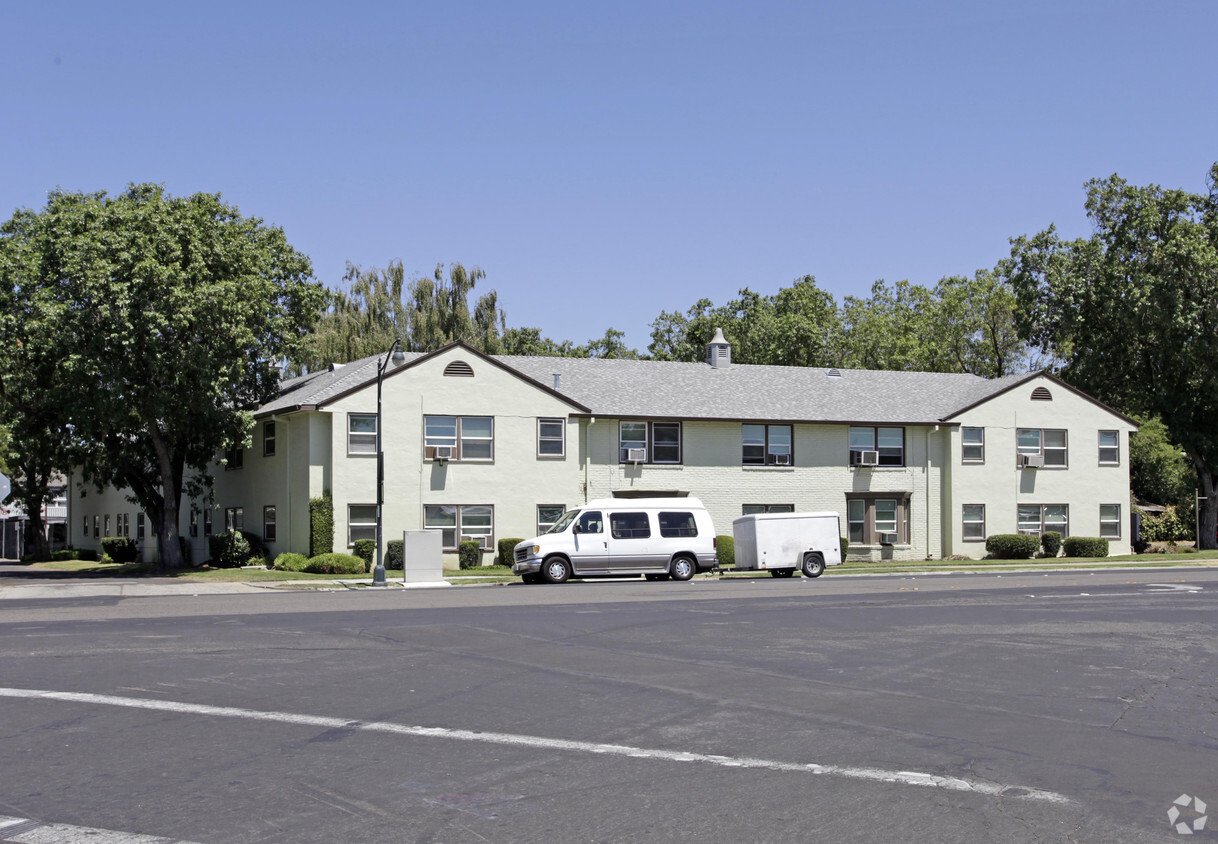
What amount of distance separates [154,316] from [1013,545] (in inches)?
1286

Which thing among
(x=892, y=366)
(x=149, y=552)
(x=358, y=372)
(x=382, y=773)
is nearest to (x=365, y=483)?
(x=358, y=372)

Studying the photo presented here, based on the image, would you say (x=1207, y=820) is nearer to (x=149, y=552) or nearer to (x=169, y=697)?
(x=169, y=697)

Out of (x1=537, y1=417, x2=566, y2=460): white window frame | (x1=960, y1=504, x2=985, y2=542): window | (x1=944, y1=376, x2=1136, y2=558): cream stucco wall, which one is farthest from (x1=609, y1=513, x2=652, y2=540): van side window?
(x1=960, y1=504, x2=985, y2=542): window

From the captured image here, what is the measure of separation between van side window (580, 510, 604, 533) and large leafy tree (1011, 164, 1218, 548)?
106ft

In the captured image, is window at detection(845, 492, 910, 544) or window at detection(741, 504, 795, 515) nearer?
window at detection(741, 504, 795, 515)

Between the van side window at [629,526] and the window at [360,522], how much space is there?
37.5 feet

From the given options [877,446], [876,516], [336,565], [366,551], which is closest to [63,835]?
[336,565]

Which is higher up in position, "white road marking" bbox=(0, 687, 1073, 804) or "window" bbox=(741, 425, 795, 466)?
"window" bbox=(741, 425, 795, 466)

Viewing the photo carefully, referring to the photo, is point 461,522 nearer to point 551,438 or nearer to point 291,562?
point 551,438

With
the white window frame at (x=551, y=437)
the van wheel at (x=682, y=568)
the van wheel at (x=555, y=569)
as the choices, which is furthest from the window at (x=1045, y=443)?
the van wheel at (x=555, y=569)

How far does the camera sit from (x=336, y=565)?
37812 mm

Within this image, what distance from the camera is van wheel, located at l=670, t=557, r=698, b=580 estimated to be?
33906 millimetres

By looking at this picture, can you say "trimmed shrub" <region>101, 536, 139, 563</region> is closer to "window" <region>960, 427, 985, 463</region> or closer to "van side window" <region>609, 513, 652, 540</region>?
"van side window" <region>609, 513, 652, 540</region>

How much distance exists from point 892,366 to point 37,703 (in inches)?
2623
